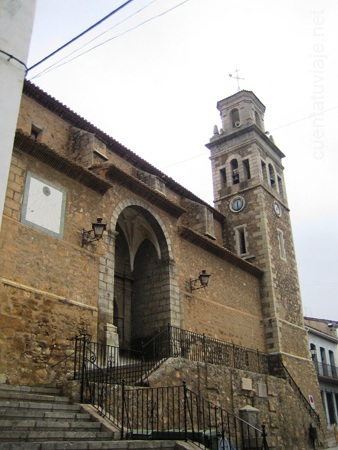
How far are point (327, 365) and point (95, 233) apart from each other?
2377 centimetres

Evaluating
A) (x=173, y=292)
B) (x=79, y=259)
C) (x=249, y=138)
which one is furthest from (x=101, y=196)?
(x=249, y=138)

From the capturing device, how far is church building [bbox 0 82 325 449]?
32.8 ft

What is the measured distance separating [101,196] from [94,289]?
272 centimetres

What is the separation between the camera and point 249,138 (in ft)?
79.0

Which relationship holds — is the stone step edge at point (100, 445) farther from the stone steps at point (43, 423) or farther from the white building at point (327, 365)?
the white building at point (327, 365)

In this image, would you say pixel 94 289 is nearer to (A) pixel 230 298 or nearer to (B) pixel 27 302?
(B) pixel 27 302

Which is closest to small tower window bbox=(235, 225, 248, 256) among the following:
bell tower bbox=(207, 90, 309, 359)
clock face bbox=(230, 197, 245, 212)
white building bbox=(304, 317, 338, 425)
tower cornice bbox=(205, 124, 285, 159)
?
bell tower bbox=(207, 90, 309, 359)

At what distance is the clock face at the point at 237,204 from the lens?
2308 cm

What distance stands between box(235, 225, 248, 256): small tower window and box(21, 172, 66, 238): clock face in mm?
12413

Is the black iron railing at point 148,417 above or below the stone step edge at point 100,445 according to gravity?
above

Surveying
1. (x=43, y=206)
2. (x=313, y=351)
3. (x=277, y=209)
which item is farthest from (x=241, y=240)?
(x=43, y=206)

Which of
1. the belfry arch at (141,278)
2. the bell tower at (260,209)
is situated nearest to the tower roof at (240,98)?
the bell tower at (260,209)

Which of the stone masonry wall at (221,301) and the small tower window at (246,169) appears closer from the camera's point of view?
the stone masonry wall at (221,301)

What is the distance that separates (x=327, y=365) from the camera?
30.1 metres
